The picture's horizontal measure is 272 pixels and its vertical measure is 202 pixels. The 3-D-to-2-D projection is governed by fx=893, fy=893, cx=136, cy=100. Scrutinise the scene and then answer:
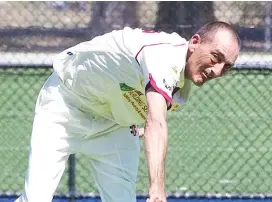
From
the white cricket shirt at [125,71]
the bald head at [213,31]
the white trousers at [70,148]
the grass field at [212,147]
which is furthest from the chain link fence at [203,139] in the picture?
the bald head at [213,31]

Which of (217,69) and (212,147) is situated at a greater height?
(217,69)

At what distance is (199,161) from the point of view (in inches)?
261

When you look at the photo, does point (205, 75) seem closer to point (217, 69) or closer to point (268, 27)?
point (217, 69)

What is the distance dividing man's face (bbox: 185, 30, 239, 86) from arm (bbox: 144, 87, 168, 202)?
1.12 feet

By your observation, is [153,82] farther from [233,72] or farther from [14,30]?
[14,30]

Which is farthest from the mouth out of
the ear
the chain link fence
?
the chain link fence

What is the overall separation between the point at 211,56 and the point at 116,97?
0.72 metres

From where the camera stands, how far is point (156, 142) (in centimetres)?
356

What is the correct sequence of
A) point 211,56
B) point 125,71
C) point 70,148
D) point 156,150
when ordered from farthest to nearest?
point 70,148 → point 125,71 → point 211,56 → point 156,150

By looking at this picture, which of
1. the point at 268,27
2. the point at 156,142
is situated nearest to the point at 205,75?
the point at 156,142

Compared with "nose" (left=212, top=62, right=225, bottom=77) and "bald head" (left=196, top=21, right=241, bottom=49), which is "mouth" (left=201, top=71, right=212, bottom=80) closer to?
"nose" (left=212, top=62, right=225, bottom=77)

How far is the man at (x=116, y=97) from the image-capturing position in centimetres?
380

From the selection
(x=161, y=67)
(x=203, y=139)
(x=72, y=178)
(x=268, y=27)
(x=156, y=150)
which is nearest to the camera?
(x=156, y=150)

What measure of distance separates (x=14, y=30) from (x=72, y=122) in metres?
7.83
